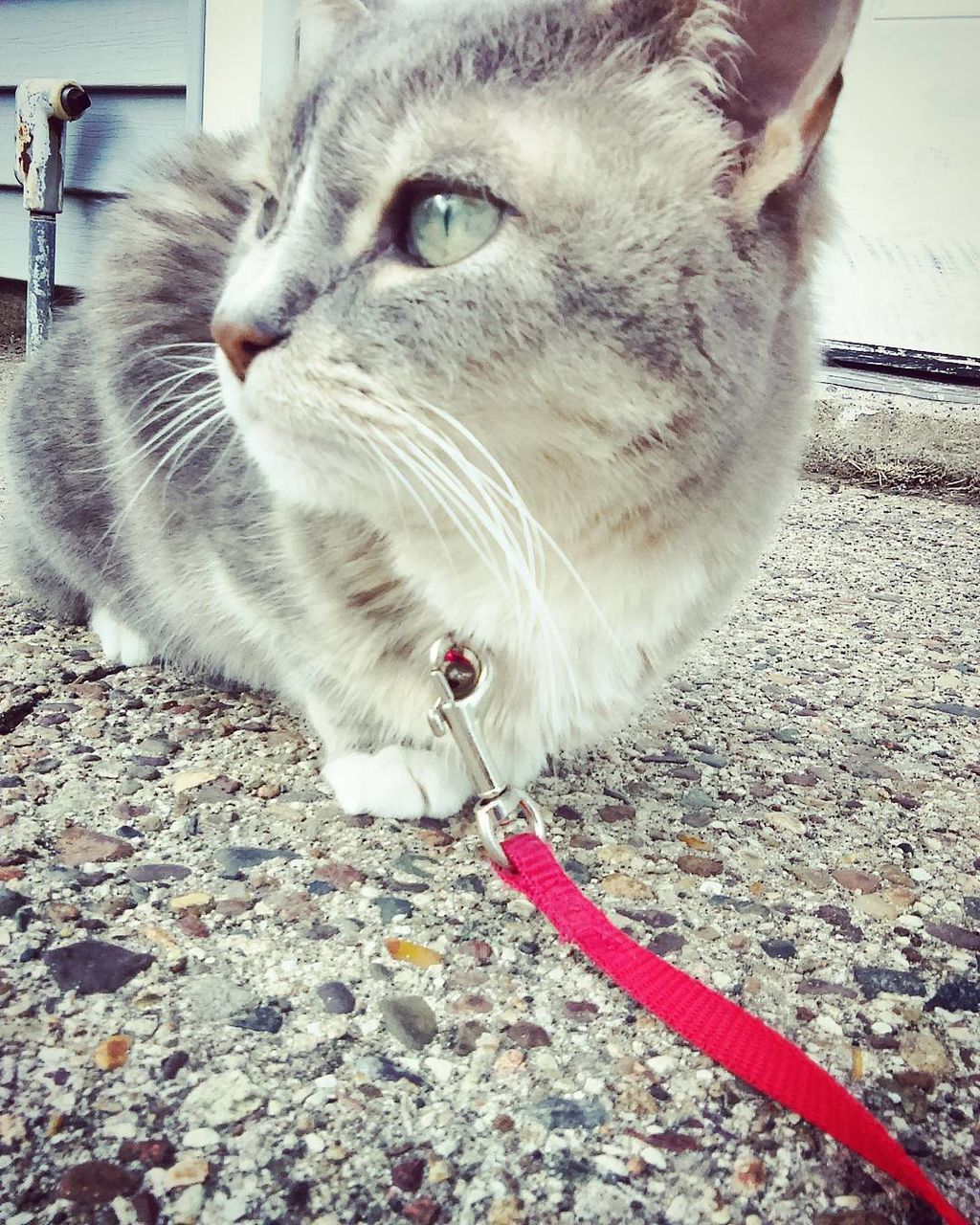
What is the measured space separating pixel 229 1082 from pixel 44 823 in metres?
0.42

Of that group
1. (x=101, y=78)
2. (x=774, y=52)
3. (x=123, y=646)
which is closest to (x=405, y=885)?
(x=123, y=646)

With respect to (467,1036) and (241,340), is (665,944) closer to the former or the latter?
(467,1036)

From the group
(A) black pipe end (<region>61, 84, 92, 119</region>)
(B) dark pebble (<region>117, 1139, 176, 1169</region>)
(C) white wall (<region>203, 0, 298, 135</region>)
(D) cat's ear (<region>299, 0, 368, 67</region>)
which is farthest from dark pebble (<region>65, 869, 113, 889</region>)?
(A) black pipe end (<region>61, 84, 92, 119</region>)

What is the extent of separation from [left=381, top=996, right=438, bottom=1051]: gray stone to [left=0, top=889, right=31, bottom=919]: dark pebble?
346 mm

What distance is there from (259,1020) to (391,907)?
0.19 m

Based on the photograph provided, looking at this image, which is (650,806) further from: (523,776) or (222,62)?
(222,62)

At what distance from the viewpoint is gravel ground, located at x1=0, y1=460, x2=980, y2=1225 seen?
2.15 ft

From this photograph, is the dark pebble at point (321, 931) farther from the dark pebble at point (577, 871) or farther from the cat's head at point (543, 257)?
the cat's head at point (543, 257)

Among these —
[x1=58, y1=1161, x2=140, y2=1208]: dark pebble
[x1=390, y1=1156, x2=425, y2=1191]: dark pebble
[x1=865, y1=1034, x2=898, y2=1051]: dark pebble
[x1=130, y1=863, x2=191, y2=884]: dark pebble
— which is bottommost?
[x1=130, y1=863, x2=191, y2=884]: dark pebble

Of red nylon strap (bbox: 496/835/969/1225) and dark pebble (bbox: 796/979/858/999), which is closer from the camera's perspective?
red nylon strap (bbox: 496/835/969/1225)

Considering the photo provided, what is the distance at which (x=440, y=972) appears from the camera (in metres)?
0.85

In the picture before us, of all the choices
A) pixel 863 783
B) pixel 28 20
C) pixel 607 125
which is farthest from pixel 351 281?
pixel 28 20

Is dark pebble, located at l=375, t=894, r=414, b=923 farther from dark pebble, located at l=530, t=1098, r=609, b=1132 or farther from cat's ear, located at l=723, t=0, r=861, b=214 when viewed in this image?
cat's ear, located at l=723, t=0, r=861, b=214

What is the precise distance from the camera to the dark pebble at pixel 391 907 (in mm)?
918
